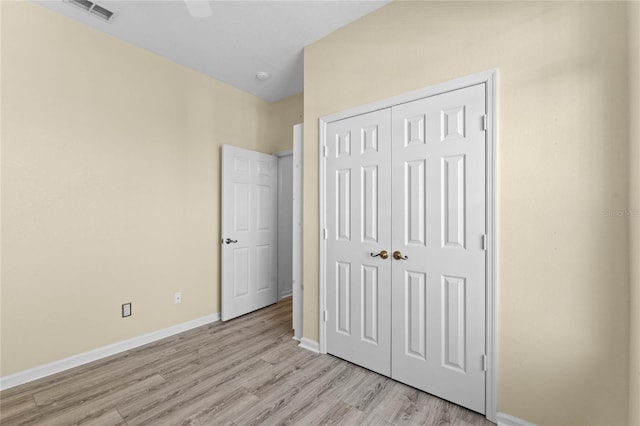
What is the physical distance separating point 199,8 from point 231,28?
1.07 feet

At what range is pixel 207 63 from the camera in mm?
3041

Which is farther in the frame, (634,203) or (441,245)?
(441,245)

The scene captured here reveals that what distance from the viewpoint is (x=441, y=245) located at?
75.1 inches

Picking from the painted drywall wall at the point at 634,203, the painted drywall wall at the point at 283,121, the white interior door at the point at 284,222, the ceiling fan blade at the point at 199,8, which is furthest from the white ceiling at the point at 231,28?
the painted drywall wall at the point at 634,203

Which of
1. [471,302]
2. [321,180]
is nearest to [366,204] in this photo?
[321,180]

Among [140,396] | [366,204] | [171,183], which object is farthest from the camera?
[171,183]

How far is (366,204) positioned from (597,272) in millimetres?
1381

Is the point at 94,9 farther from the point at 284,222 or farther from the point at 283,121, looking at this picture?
the point at 284,222

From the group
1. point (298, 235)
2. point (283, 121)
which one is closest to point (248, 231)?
point (298, 235)

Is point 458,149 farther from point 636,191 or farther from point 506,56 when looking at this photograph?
point 636,191

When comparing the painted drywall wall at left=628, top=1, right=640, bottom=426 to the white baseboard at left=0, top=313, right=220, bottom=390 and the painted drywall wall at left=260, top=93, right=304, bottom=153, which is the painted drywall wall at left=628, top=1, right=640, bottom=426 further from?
the white baseboard at left=0, top=313, right=220, bottom=390

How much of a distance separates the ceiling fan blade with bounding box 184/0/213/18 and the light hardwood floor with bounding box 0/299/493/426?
2.83m

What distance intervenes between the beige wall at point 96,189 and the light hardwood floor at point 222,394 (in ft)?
1.25

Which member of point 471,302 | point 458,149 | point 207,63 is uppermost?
point 207,63
